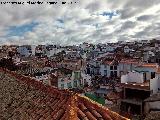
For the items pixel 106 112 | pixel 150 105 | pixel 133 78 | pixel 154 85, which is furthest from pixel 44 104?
pixel 133 78

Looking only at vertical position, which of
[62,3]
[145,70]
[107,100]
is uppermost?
[62,3]

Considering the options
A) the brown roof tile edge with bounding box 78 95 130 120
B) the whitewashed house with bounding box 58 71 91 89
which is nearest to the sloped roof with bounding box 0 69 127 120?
the brown roof tile edge with bounding box 78 95 130 120

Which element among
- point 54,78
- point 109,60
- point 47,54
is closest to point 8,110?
point 54,78

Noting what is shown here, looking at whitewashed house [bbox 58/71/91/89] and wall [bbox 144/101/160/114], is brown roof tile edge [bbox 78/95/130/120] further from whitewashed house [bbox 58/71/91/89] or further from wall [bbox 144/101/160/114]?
whitewashed house [bbox 58/71/91/89]

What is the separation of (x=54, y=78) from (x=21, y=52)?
6522 cm

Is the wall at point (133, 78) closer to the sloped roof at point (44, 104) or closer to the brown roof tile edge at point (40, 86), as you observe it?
the brown roof tile edge at point (40, 86)

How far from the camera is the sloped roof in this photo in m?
8.96

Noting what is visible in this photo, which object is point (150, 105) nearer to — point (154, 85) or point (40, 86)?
point (154, 85)

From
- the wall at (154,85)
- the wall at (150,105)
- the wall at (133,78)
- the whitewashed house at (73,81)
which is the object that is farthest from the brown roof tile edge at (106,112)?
the whitewashed house at (73,81)

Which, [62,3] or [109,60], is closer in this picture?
[62,3]

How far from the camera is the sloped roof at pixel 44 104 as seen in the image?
896 cm

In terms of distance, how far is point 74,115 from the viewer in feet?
27.9

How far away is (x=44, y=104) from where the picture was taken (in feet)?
34.7

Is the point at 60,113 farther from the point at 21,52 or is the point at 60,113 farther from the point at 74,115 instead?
the point at 21,52
